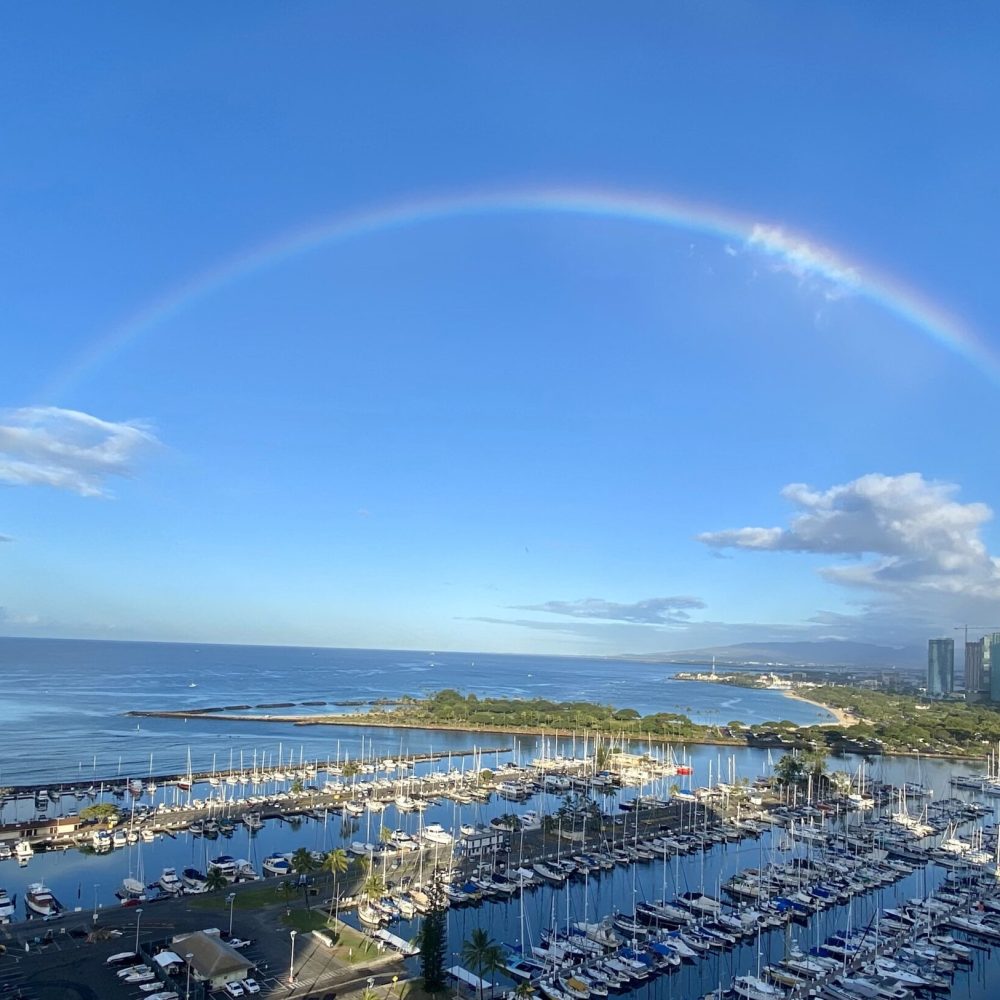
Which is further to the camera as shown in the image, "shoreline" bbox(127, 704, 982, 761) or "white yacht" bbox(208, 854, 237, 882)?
"shoreline" bbox(127, 704, 982, 761)

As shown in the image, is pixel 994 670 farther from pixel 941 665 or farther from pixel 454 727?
pixel 454 727

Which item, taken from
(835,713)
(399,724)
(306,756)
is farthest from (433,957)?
(835,713)

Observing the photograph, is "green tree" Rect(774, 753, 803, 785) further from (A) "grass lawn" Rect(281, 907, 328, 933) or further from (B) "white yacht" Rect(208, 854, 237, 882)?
(A) "grass lawn" Rect(281, 907, 328, 933)

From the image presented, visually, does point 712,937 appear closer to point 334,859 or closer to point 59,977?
point 334,859

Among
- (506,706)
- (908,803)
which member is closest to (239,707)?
(506,706)

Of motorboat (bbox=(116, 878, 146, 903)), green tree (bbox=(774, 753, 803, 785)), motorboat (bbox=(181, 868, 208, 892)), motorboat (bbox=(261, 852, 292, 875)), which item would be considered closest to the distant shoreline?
green tree (bbox=(774, 753, 803, 785))

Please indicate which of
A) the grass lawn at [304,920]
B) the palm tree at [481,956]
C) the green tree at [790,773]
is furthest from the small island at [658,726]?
the palm tree at [481,956]
